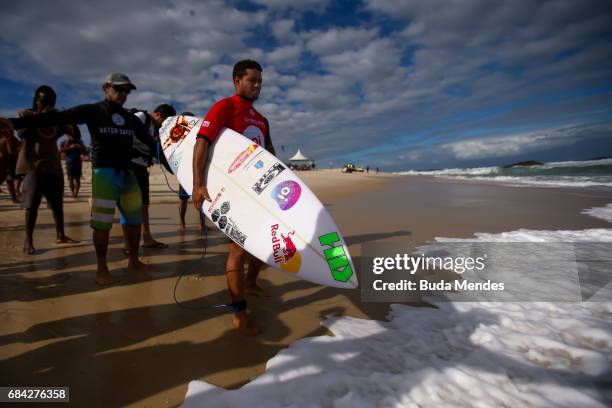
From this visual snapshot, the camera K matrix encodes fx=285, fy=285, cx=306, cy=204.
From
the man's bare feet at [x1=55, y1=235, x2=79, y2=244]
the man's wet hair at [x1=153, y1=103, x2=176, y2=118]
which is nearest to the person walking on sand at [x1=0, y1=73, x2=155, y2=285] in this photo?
the man's wet hair at [x1=153, y1=103, x2=176, y2=118]

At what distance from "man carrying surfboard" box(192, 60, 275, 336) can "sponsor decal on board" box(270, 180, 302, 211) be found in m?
0.49

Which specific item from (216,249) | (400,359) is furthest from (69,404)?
(216,249)

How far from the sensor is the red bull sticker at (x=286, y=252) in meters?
2.24

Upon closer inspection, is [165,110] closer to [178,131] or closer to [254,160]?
[178,131]

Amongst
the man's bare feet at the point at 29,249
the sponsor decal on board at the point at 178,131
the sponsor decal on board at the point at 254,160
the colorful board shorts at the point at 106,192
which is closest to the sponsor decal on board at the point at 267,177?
the sponsor decal on board at the point at 254,160

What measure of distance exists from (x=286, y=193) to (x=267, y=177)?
242 mm

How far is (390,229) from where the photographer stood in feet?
17.9

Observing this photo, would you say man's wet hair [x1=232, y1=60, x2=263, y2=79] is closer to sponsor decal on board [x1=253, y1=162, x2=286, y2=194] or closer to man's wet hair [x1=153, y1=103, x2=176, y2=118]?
sponsor decal on board [x1=253, y1=162, x2=286, y2=194]

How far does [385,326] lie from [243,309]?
1.12m

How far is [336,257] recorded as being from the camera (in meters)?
2.19

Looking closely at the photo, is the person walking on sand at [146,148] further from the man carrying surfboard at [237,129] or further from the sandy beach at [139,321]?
the man carrying surfboard at [237,129]

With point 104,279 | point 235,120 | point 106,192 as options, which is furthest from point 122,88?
point 104,279

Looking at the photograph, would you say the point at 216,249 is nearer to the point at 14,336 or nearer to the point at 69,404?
the point at 14,336

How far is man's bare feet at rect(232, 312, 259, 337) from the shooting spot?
2098 mm
